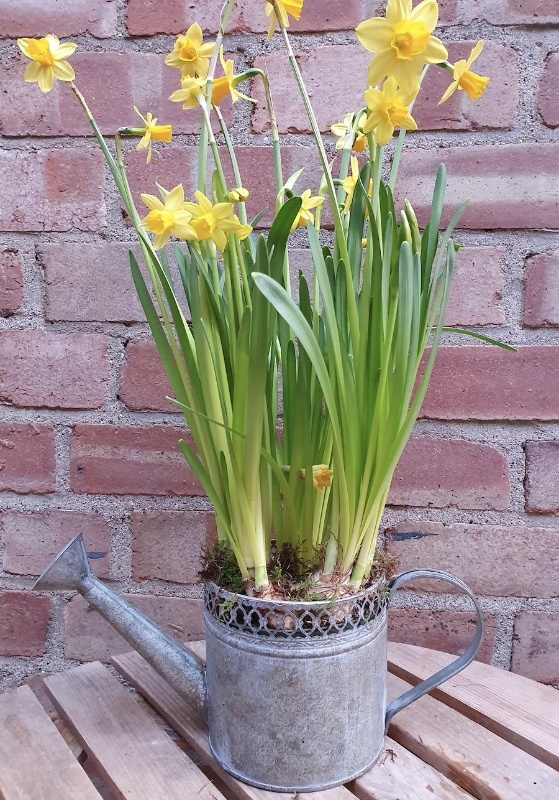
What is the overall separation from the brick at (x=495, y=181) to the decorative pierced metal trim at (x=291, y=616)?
Result: 455 mm

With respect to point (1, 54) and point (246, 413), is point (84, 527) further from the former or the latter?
point (1, 54)

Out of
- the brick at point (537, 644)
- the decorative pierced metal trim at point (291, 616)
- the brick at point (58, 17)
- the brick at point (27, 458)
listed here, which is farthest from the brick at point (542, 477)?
the brick at point (58, 17)

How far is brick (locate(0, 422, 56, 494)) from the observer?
0.77 metres

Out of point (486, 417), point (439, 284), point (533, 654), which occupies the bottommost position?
point (533, 654)

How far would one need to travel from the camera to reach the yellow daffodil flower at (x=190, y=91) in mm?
425

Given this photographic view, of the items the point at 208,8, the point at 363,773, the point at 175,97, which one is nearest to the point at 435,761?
the point at 363,773

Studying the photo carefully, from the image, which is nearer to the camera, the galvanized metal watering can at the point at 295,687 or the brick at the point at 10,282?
the galvanized metal watering can at the point at 295,687

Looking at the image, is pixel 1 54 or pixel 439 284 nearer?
pixel 439 284

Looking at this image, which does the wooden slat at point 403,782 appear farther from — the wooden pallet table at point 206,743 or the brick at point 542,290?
the brick at point 542,290

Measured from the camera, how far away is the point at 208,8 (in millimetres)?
702

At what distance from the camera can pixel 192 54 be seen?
0.43 metres

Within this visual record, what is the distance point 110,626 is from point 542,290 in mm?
670

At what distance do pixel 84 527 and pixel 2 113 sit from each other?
0.51 metres

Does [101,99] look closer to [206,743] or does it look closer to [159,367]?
[159,367]
